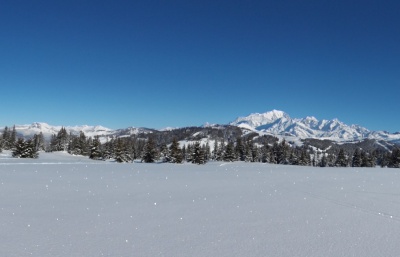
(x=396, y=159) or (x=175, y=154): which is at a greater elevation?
(x=396, y=159)

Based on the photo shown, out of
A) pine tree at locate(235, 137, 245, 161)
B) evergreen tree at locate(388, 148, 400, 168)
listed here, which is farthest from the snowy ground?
evergreen tree at locate(388, 148, 400, 168)

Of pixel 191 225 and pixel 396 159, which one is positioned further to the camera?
pixel 396 159

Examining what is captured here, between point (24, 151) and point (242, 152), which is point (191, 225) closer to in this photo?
point (24, 151)

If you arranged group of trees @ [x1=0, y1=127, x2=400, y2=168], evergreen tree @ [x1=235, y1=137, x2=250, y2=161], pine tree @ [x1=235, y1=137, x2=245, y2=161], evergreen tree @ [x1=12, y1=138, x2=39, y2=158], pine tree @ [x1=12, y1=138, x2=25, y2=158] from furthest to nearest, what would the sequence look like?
evergreen tree @ [x1=235, y1=137, x2=250, y2=161]
pine tree @ [x1=235, y1=137, x2=245, y2=161]
group of trees @ [x1=0, y1=127, x2=400, y2=168]
pine tree @ [x1=12, y1=138, x2=25, y2=158]
evergreen tree @ [x1=12, y1=138, x2=39, y2=158]

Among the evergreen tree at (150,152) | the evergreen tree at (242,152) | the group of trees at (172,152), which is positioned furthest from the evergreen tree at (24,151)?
the evergreen tree at (242,152)

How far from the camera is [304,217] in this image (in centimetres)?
827

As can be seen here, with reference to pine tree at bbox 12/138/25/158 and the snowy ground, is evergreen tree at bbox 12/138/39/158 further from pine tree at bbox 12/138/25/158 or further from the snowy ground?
the snowy ground

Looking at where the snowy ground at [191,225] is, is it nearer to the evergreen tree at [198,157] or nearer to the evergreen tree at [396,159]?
the evergreen tree at [198,157]

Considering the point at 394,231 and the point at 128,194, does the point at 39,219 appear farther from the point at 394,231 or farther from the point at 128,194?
the point at 394,231

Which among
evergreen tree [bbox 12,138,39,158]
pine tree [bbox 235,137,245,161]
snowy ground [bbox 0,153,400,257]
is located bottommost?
snowy ground [bbox 0,153,400,257]

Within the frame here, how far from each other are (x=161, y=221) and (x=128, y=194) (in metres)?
4.51

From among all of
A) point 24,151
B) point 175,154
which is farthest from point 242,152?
point 24,151

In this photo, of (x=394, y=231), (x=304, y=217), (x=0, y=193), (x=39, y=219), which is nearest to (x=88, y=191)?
(x=0, y=193)

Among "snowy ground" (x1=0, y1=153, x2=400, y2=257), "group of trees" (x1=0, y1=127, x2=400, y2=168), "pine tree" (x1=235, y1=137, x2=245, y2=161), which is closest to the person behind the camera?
"snowy ground" (x1=0, y1=153, x2=400, y2=257)
